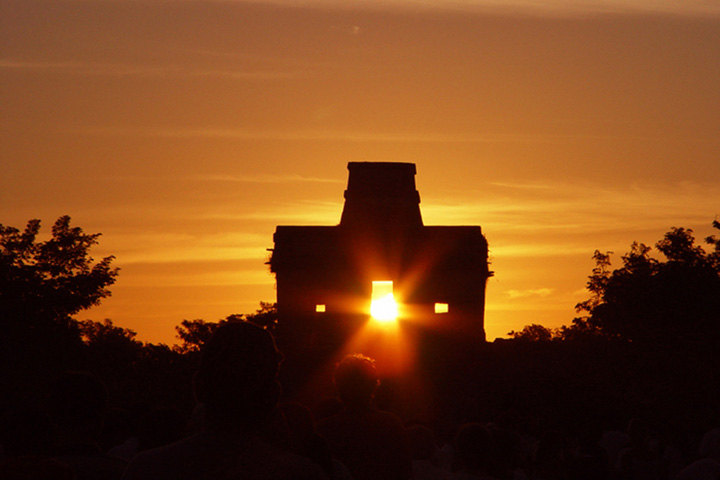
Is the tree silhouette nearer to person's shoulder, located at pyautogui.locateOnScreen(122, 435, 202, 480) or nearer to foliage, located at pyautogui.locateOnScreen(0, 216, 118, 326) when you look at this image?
foliage, located at pyautogui.locateOnScreen(0, 216, 118, 326)

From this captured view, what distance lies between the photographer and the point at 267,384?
419 centimetres

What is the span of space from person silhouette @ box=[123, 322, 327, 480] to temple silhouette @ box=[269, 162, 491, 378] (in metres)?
39.8

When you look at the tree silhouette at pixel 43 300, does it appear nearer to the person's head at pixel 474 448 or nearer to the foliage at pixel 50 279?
the foliage at pixel 50 279

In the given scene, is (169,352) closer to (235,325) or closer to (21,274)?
(21,274)

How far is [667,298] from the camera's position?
5809 cm

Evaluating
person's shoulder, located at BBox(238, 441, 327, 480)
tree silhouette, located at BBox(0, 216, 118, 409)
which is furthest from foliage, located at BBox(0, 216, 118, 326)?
person's shoulder, located at BBox(238, 441, 327, 480)

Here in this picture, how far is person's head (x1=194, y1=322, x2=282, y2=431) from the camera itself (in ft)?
13.6

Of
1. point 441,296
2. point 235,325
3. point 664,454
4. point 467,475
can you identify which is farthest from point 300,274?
point 235,325

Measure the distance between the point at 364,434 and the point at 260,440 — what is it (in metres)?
3.68

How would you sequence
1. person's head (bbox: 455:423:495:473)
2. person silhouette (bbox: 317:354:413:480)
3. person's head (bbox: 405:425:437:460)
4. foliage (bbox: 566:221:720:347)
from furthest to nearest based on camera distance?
1. foliage (bbox: 566:221:720:347)
2. person's head (bbox: 405:425:437:460)
3. person silhouette (bbox: 317:354:413:480)
4. person's head (bbox: 455:423:495:473)

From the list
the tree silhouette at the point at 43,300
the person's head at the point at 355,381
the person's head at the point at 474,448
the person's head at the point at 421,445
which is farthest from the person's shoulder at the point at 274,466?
the tree silhouette at the point at 43,300

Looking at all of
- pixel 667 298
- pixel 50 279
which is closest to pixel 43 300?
pixel 50 279

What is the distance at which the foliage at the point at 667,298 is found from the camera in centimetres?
5253

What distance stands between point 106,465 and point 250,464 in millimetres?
2188
